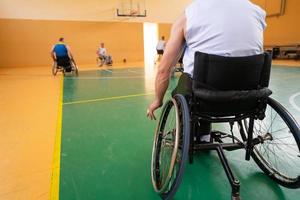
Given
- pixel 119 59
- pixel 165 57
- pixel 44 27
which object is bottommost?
pixel 119 59

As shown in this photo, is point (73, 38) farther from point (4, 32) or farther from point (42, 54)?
point (4, 32)

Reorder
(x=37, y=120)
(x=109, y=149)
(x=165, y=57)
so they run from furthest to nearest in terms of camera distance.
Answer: (x=37, y=120) < (x=109, y=149) < (x=165, y=57)

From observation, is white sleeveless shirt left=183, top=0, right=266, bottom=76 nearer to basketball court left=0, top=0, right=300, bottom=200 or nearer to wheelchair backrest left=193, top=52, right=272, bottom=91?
wheelchair backrest left=193, top=52, right=272, bottom=91

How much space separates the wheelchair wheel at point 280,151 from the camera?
3.94 ft

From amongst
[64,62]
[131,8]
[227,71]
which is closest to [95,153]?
[227,71]

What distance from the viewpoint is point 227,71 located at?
107 cm

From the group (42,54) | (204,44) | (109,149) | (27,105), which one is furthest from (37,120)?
(42,54)

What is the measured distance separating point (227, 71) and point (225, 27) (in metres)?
0.21

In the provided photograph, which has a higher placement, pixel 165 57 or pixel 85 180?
pixel 165 57

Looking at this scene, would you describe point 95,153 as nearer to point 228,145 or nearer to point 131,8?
point 228,145

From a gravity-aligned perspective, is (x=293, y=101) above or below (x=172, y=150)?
below

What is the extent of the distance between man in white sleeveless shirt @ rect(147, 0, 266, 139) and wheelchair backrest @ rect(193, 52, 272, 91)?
0.06 metres

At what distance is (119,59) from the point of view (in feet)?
45.9

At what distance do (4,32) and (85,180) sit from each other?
12674mm
